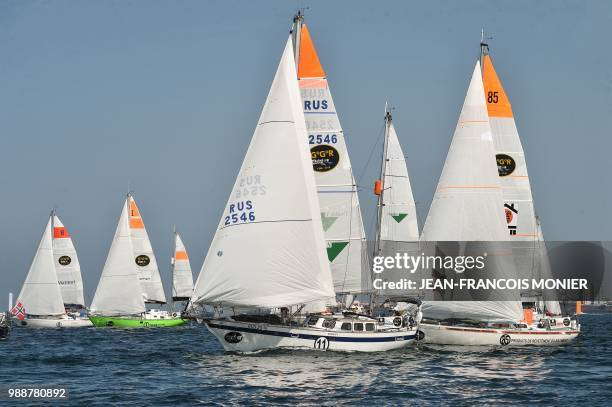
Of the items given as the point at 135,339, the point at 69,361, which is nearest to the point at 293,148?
the point at 69,361

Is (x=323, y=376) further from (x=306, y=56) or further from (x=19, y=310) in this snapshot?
(x=19, y=310)

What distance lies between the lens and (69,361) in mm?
45250

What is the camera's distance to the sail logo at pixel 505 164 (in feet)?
190

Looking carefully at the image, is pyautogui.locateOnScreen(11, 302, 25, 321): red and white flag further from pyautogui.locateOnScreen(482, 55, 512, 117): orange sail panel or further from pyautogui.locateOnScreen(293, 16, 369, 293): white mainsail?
pyautogui.locateOnScreen(482, 55, 512, 117): orange sail panel

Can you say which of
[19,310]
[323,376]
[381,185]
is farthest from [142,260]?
[323,376]

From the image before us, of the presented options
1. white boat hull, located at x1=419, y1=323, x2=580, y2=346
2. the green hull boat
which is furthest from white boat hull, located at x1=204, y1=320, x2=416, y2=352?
the green hull boat

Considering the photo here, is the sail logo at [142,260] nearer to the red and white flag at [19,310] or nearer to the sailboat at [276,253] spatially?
Answer: the red and white flag at [19,310]

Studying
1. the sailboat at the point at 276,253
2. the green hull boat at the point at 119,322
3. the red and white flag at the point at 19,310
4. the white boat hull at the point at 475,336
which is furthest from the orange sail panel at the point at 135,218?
the sailboat at the point at 276,253

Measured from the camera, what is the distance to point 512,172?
58.1m

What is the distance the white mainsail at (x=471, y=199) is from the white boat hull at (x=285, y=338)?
8762 millimetres

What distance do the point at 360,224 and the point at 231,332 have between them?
1077 centimetres

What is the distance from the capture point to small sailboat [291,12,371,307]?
48.8m

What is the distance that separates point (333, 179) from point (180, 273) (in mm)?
59502

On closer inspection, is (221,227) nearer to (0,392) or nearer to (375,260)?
(0,392)
